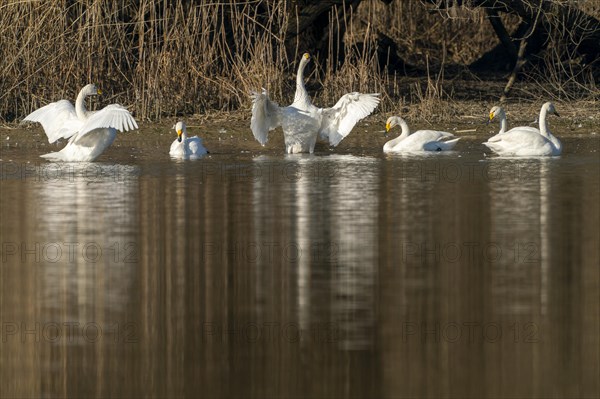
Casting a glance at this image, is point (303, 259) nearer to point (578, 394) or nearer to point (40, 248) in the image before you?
point (40, 248)

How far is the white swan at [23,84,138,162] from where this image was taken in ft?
45.8

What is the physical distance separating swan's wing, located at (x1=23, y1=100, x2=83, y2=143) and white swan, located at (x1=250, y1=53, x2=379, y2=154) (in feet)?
6.73

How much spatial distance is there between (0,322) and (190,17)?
1219cm

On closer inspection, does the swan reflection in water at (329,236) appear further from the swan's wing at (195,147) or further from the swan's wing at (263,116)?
the swan's wing at (263,116)

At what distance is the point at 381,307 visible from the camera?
7.32 m

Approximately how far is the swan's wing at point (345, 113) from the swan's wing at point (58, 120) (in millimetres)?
2921

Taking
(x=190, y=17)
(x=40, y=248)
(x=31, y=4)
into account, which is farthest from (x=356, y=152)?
(x=40, y=248)

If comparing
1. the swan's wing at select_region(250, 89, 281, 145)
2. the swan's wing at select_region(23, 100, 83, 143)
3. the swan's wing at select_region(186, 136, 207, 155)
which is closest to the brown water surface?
the swan's wing at select_region(186, 136, 207, 155)

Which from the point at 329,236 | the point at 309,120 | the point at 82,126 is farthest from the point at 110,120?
the point at 329,236

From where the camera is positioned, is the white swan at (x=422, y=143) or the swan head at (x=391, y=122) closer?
the white swan at (x=422, y=143)

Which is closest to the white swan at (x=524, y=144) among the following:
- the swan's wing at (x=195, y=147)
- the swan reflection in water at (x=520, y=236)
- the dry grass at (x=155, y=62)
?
the swan reflection in water at (x=520, y=236)

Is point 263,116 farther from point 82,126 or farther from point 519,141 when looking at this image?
point 519,141

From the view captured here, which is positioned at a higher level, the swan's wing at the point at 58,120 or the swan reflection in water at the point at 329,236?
the swan's wing at the point at 58,120

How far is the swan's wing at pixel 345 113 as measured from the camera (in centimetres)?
1549
